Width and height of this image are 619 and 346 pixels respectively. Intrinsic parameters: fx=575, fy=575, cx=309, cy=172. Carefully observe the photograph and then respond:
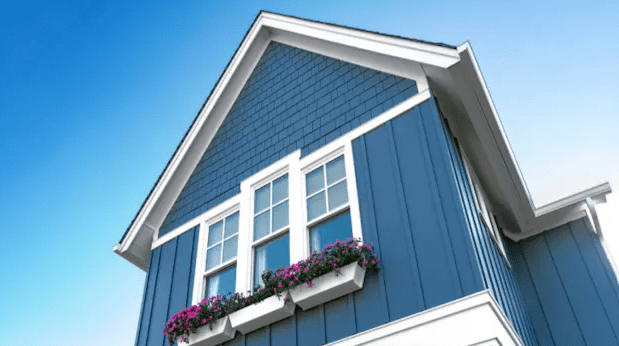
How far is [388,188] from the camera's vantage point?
20.5 ft

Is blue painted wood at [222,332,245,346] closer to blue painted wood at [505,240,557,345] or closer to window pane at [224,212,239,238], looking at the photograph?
window pane at [224,212,239,238]

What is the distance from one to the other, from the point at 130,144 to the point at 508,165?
11.9m

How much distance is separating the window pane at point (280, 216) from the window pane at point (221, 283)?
81 cm

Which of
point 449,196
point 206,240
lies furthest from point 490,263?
point 206,240

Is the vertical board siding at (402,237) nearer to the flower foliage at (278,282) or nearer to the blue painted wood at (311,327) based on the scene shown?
the blue painted wood at (311,327)

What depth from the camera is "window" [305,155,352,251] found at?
6.45 metres

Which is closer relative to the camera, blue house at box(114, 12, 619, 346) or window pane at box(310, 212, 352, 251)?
blue house at box(114, 12, 619, 346)

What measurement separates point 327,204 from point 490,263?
6.25 ft

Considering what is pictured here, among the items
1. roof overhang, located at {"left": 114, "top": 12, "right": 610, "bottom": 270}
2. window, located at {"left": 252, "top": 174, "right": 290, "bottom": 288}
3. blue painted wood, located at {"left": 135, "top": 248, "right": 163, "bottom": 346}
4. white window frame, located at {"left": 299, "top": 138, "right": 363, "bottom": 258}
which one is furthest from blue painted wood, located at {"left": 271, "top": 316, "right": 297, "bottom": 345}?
roof overhang, located at {"left": 114, "top": 12, "right": 610, "bottom": 270}

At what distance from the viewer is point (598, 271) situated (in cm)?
779

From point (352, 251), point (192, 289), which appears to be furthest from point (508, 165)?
point (192, 289)

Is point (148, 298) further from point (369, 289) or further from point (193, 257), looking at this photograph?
point (369, 289)

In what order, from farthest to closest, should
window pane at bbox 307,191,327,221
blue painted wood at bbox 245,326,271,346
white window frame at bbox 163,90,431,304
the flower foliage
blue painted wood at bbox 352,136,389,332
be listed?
window pane at bbox 307,191,327,221 → white window frame at bbox 163,90,431,304 → blue painted wood at bbox 245,326,271,346 → the flower foliage → blue painted wood at bbox 352,136,389,332

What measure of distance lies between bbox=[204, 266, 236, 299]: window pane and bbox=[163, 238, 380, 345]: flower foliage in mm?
161
